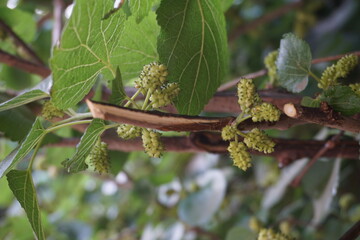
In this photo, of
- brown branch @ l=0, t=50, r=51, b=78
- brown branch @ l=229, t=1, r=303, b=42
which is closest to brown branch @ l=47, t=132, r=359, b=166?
brown branch @ l=0, t=50, r=51, b=78

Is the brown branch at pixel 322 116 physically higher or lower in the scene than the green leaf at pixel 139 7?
lower

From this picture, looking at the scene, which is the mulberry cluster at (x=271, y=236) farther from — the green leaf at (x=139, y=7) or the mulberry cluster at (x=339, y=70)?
the green leaf at (x=139, y=7)

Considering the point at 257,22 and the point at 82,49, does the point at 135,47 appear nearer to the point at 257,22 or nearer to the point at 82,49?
the point at 82,49

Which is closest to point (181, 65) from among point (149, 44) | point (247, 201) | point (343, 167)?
point (149, 44)

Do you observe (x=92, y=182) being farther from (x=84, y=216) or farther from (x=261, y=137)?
(x=261, y=137)

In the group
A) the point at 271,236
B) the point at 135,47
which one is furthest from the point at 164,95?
the point at 271,236

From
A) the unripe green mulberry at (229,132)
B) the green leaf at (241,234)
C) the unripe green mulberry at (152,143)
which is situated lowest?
the green leaf at (241,234)

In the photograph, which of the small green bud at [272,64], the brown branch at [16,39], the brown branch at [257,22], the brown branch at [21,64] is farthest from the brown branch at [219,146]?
the brown branch at [257,22]
